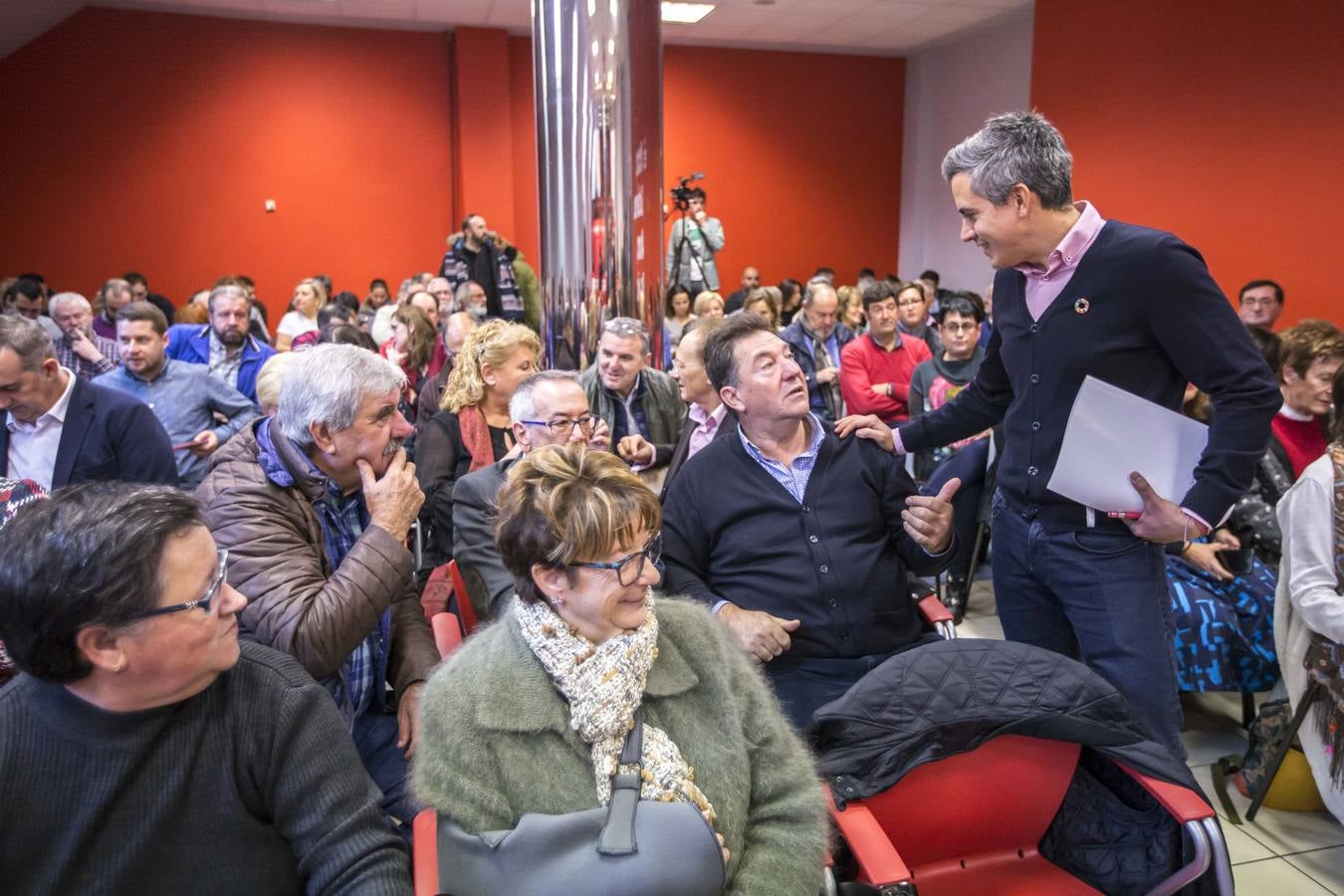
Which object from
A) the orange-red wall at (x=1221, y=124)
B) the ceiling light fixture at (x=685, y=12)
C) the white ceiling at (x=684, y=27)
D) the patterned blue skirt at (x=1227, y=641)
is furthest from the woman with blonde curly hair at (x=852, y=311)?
the patterned blue skirt at (x=1227, y=641)

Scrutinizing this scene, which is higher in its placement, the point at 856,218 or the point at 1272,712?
the point at 856,218

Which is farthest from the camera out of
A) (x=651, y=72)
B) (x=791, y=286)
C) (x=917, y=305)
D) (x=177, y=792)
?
(x=791, y=286)

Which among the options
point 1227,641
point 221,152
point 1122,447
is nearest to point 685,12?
point 221,152

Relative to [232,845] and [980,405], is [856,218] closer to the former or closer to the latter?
[980,405]

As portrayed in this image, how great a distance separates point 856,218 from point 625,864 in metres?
11.7

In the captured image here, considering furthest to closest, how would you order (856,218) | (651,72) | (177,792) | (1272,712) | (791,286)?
(856,218) → (791,286) → (651,72) → (1272,712) → (177,792)

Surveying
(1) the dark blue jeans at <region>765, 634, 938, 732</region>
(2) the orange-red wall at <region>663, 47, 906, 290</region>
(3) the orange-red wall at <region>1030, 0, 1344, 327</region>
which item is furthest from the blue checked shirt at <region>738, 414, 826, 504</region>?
(2) the orange-red wall at <region>663, 47, 906, 290</region>

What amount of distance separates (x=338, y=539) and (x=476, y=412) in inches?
51.3

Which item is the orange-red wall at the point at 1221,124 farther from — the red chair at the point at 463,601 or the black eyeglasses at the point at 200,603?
the black eyeglasses at the point at 200,603

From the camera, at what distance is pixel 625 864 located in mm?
1259

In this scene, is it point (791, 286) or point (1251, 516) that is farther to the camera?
point (791, 286)

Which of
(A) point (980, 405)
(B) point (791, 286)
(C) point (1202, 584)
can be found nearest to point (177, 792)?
(A) point (980, 405)

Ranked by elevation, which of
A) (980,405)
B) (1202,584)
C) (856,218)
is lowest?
(1202,584)

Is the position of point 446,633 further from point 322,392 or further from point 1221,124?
point 1221,124
